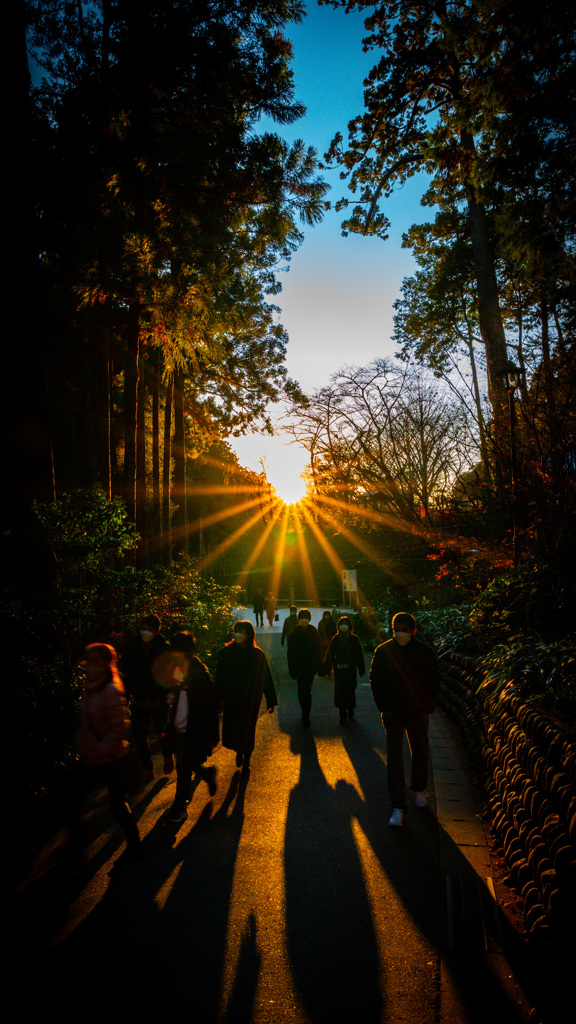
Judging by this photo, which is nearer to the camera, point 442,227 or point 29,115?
point 29,115

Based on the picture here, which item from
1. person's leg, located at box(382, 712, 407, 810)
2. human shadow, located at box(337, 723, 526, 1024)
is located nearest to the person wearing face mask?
person's leg, located at box(382, 712, 407, 810)

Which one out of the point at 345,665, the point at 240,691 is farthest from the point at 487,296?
the point at 240,691

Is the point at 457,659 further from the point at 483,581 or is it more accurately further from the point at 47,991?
the point at 47,991

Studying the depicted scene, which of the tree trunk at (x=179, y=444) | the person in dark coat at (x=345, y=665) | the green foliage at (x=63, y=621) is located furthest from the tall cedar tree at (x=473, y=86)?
the tree trunk at (x=179, y=444)

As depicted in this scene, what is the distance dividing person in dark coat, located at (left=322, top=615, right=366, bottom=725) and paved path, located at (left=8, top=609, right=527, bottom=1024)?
330 cm

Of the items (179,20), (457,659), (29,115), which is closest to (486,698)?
(457,659)

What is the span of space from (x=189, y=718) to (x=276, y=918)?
81.7 inches

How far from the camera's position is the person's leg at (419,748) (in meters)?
5.32

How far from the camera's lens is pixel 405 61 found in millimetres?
8156

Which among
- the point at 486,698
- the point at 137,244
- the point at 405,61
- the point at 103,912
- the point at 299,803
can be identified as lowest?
the point at 299,803

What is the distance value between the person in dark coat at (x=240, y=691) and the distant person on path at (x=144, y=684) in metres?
0.71

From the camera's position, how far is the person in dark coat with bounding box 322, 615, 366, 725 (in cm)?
919

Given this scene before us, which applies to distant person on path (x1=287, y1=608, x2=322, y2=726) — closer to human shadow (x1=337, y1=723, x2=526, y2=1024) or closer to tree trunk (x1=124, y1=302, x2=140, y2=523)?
human shadow (x1=337, y1=723, x2=526, y2=1024)

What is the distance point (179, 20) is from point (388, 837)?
420 inches
